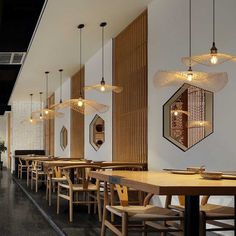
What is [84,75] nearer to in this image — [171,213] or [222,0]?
[222,0]

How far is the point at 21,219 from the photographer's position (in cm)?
654

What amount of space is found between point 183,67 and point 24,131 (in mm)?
14352

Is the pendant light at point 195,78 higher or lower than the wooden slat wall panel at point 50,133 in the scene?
higher

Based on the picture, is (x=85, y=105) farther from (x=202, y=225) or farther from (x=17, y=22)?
(x=202, y=225)

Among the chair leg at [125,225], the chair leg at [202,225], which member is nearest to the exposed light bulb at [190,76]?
the chair leg at [202,225]

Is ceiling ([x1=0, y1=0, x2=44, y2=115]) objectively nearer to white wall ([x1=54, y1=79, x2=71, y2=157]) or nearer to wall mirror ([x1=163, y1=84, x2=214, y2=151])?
white wall ([x1=54, y1=79, x2=71, y2=157])

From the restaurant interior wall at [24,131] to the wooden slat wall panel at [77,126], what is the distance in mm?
6178

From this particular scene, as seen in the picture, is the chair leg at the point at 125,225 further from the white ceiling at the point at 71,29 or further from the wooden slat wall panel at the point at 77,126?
the wooden slat wall panel at the point at 77,126

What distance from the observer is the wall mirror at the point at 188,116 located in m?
5.30

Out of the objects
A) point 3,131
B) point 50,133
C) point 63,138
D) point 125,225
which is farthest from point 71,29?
point 3,131

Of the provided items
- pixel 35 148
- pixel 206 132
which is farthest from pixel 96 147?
pixel 35 148

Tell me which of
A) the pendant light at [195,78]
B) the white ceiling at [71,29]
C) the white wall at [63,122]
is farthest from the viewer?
the white wall at [63,122]

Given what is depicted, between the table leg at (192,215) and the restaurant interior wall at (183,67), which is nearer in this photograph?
the table leg at (192,215)

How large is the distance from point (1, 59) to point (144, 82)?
5423mm
